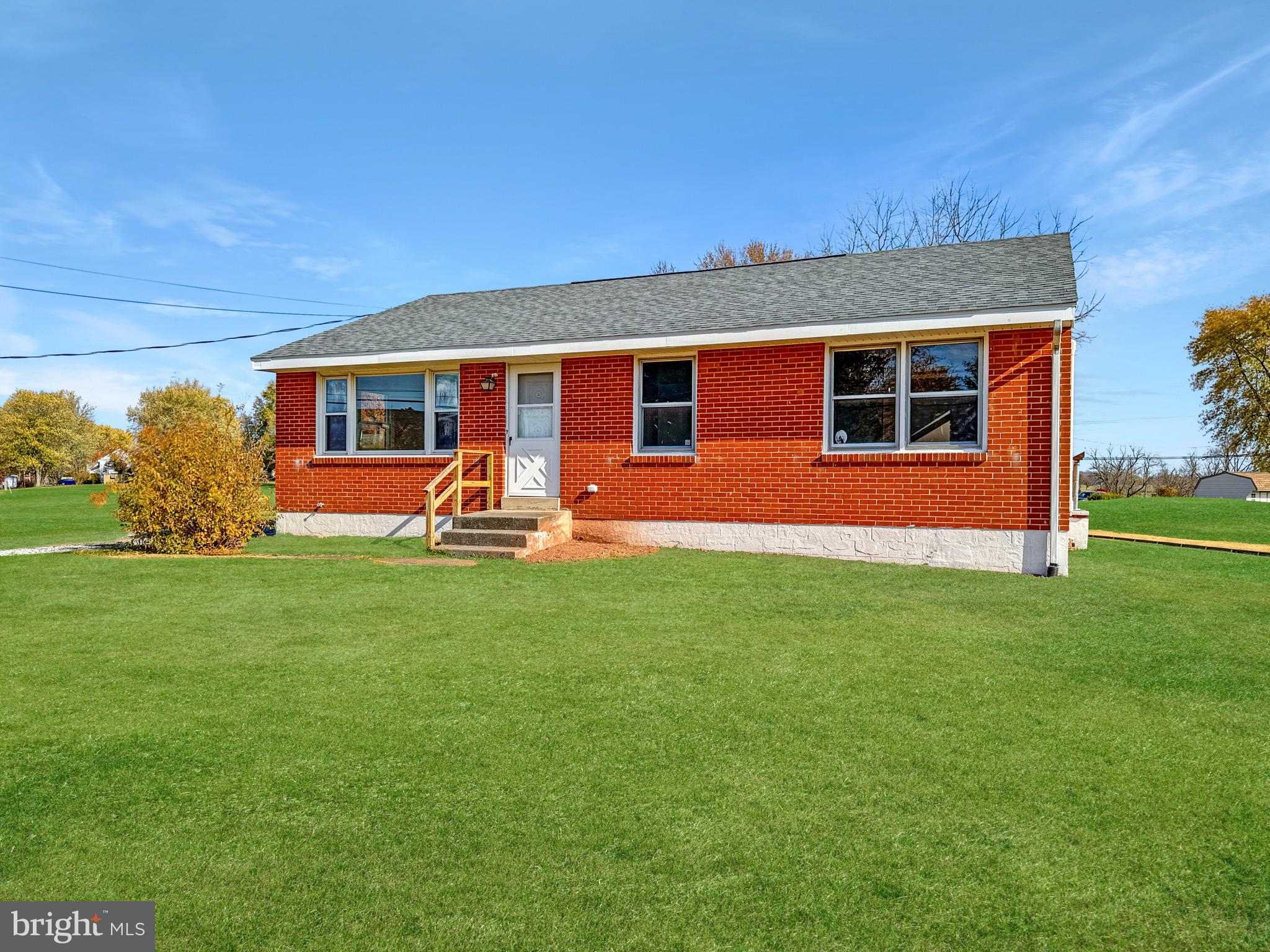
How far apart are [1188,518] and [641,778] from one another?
19.8 metres

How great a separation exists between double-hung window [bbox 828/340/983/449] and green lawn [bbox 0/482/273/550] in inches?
476

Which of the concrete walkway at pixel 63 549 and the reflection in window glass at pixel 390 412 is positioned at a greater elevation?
the reflection in window glass at pixel 390 412

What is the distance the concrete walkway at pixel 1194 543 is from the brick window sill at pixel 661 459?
9484 mm

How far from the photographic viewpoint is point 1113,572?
1014 centimetres

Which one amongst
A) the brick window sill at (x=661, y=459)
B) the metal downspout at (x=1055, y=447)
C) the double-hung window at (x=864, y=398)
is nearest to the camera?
the metal downspout at (x=1055, y=447)

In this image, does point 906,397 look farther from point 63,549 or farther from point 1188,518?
point 63,549

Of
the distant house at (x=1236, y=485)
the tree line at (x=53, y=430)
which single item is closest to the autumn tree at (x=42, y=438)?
the tree line at (x=53, y=430)

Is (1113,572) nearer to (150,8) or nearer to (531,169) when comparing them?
Answer: (531,169)

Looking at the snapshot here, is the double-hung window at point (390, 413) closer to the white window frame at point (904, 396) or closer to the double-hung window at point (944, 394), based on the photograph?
the white window frame at point (904, 396)

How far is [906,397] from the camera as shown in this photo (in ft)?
35.4

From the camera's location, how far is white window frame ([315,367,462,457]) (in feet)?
44.5

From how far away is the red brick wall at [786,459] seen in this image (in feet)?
33.5

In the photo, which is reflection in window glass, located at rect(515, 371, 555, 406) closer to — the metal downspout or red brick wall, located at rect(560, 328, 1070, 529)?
red brick wall, located at rect(560, 328, 1070, 529)

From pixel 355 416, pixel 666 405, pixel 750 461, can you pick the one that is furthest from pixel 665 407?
pixel 355 416
